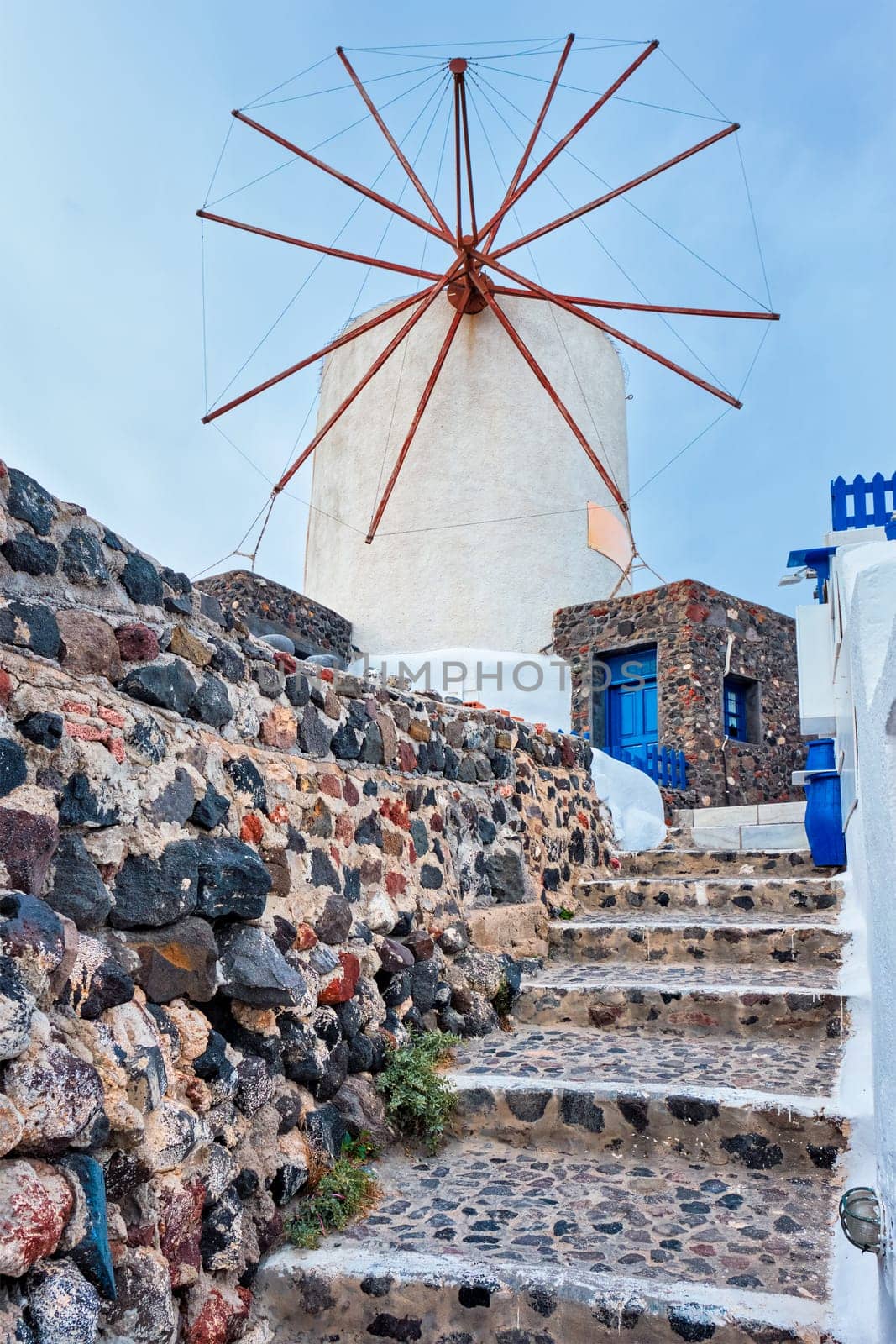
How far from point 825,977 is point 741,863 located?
178 cm

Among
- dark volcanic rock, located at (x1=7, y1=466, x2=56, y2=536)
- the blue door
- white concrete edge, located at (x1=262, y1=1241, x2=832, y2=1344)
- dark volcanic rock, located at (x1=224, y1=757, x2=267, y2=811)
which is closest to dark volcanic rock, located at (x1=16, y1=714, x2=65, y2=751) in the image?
dark volcanic rock, located at (x1=7, y1=466, x2=56, y2=536)

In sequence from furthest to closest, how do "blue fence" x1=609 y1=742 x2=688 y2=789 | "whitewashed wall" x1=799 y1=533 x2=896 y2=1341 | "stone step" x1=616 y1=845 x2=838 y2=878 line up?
1. "blue fence" x1=609 y1=742 x2=688 y2=789
2. "stone step" x1=616 y1=845 x2=838 y2=878
3. "whitewashed wall" x1=799 y1=533 x2=896 y2=1341

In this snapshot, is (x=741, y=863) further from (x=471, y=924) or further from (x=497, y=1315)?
(x=497, y=1315)

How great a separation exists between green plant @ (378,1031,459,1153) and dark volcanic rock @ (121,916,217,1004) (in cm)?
90

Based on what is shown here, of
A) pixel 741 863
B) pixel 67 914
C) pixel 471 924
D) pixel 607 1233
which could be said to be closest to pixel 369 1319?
pixel 607 1233

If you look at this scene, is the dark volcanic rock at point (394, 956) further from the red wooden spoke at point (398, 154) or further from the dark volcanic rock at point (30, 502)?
the red wooden spoke at point (398, 154)

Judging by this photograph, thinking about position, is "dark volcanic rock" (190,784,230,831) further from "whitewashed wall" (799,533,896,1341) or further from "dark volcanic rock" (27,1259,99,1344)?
"whitewashed wall" (799,533,896,1341)

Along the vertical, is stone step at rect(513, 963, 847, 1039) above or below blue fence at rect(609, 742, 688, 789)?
below

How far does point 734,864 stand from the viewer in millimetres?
5328

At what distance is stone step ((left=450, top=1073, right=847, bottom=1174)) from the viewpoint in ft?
8.26

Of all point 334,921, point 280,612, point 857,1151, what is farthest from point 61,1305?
point 280,612

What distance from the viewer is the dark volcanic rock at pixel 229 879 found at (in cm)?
223

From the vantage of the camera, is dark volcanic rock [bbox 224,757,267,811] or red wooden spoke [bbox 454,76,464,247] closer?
dark volcanic rock [bbox 224,757,267,811]

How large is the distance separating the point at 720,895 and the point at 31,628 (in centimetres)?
382
